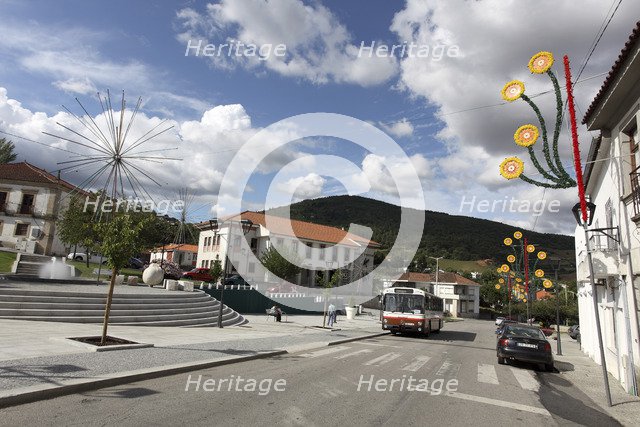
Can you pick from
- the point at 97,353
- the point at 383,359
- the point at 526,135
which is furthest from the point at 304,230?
the point at 526,135

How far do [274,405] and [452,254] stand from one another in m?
126

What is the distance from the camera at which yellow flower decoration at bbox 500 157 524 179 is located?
33.3 feet

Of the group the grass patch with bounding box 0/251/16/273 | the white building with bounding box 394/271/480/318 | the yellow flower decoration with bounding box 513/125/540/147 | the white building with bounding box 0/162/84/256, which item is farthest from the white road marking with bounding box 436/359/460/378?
the white building with bounding box 394/271/480/318

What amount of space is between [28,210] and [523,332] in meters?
50.9

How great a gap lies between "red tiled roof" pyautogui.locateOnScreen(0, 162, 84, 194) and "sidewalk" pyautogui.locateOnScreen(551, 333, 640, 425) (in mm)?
49991

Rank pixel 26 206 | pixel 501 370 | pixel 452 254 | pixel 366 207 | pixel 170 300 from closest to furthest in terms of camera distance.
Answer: pixel 501 370, pixel 170 300, pixel 26 206, pixel 452 254, pixel 366 207

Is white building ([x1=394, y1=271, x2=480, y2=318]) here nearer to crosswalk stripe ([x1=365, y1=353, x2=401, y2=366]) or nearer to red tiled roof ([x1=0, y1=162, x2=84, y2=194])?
red tiled roof ([x1=0, y1=162, x2=84, y2=194])

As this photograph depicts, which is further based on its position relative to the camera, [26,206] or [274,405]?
[26,206]

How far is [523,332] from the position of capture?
14586 millimetres

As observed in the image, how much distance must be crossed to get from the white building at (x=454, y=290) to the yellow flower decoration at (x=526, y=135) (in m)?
71.1

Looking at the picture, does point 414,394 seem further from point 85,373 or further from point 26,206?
point 26,206

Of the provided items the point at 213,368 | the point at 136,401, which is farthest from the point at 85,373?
the point at 213,368

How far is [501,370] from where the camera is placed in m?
13.0

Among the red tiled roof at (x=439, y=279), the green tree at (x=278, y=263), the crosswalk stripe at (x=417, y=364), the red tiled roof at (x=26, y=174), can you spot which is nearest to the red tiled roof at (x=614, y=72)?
the crosswalk stripe at (x=417, y=364)
